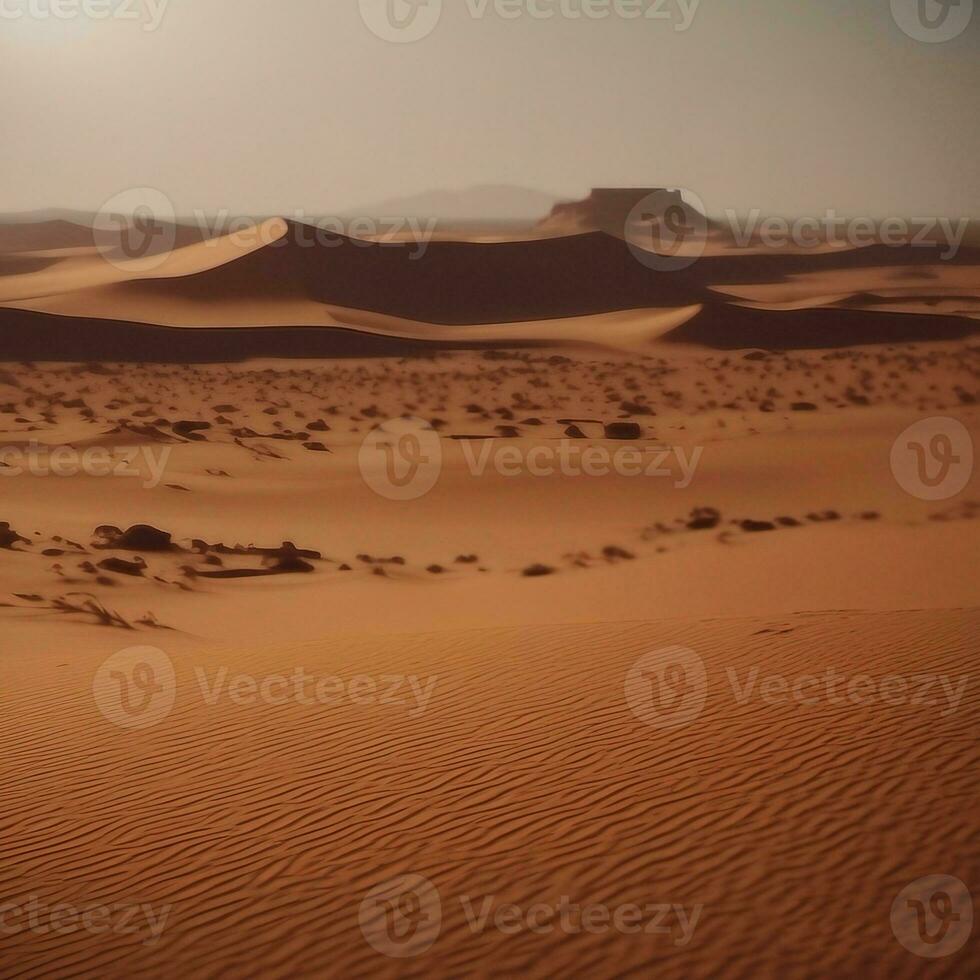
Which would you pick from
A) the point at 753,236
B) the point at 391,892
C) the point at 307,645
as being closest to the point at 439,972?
the point at 391,892

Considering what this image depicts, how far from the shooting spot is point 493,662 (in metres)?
5.12

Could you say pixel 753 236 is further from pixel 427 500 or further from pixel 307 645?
pixel 307 645

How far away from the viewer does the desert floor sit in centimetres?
312

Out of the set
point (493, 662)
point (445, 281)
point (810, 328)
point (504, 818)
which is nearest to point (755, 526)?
point (493, 662)

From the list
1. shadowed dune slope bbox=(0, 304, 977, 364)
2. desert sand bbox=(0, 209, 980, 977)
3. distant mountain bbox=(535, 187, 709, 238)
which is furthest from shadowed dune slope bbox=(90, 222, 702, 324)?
shadowed dune slope bbox=(0, 304, 977, 364)

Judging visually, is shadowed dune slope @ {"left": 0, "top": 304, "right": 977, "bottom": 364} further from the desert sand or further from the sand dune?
the sand dune

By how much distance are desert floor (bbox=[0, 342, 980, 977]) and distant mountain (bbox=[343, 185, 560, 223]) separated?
6.15 feet

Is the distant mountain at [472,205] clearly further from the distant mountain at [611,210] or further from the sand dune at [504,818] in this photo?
the sand dune at [504,818]

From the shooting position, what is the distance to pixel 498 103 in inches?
275

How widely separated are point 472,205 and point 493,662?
4.07 metres

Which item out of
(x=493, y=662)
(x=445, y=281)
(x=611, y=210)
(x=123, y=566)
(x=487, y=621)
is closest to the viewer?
(x=493, y=662)

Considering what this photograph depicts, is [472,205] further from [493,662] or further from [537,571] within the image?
[493,662]

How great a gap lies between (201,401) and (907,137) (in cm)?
671

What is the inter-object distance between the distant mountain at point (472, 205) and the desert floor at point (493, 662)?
1873 mm
